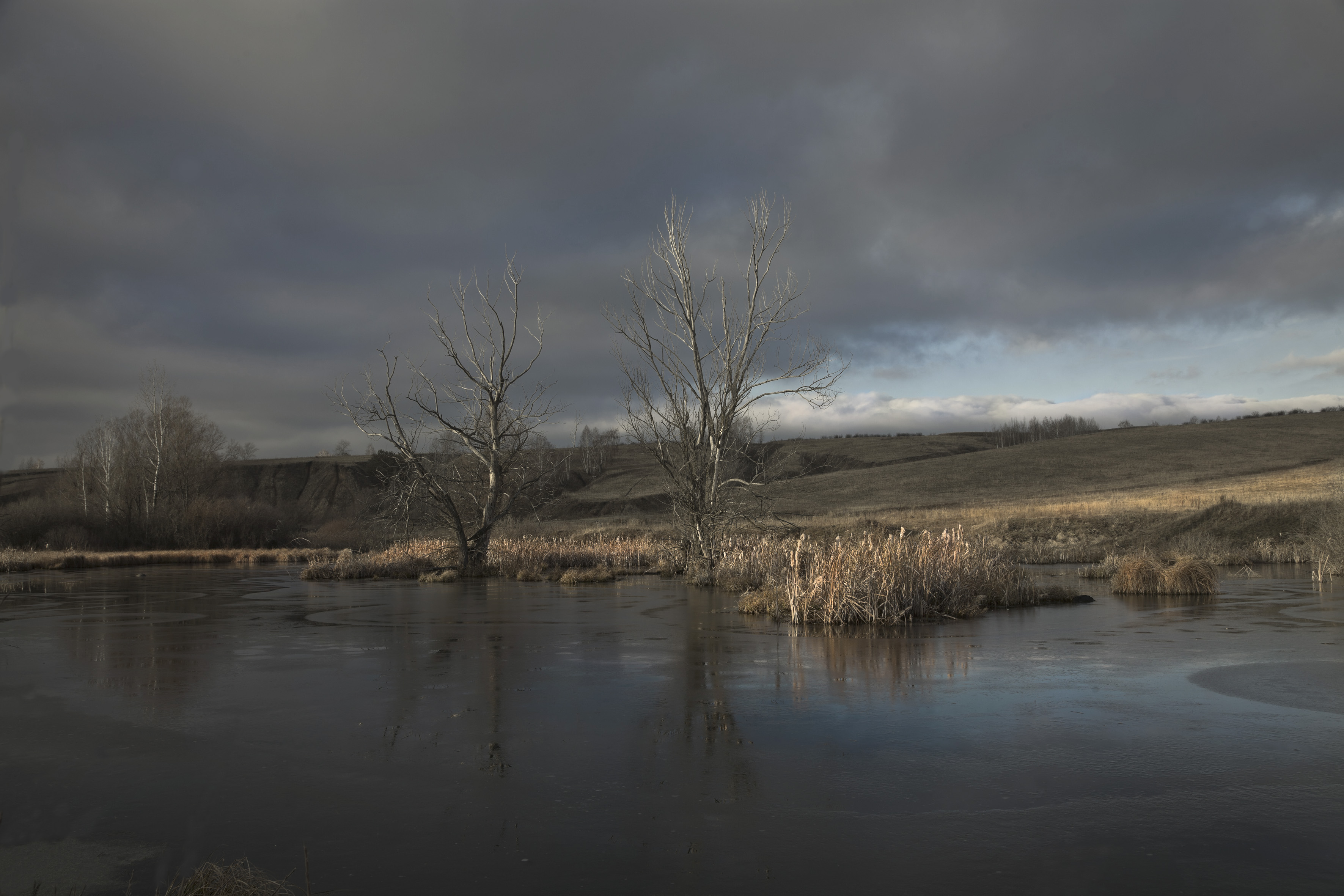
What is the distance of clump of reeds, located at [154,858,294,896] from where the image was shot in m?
3.67

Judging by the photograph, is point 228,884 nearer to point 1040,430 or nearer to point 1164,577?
point 1164,577

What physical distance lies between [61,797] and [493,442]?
72.9ft

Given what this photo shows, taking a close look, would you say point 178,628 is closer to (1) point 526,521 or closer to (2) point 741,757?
(2) point 741,757

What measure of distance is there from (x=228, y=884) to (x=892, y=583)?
12.3 meters

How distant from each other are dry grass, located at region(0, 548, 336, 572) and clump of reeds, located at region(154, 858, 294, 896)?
30.0 meters

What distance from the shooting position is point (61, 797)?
223 inches

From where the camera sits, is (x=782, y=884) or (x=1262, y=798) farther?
(x=1262, y=798)

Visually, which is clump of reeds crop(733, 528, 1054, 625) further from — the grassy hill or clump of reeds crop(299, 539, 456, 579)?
clump of reeds crop(299, 539, 456, 579)

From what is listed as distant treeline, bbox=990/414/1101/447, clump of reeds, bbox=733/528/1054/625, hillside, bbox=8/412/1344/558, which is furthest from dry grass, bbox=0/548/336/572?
distant treeline, bbox=990/414/1101/447

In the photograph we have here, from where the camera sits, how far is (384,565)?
2819 centimetres

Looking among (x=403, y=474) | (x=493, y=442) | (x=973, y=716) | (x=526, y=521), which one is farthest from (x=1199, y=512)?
(x=526, y=521)

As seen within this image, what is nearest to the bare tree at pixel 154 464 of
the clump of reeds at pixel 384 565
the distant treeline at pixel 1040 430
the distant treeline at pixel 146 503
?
the distant treeline at pixel 146 503

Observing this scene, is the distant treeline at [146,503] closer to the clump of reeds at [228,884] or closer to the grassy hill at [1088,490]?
the grassy hill at [1088,490]

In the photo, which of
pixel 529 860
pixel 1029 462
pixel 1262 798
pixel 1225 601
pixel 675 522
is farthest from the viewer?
pixel 1029 462
